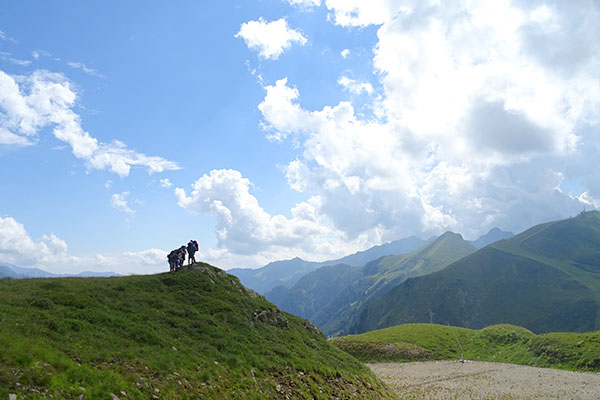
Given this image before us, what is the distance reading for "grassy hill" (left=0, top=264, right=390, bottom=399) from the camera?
1581cm


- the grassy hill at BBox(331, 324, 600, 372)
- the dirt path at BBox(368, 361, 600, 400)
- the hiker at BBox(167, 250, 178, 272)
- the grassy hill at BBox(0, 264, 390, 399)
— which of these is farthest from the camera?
the grassy hill at BBox(331, 324, 600, 372)

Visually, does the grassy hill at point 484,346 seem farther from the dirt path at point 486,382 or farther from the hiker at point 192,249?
the hiker at point 192,249

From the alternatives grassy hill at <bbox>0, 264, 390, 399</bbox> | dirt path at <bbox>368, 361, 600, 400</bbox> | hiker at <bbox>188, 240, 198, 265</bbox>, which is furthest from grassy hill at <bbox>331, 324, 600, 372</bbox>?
hiker at <bbox>188, 240, 198, 265</bbox>

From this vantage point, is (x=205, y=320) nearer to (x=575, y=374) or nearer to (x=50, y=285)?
(x=50, y=285)

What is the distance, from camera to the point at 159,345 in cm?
2317

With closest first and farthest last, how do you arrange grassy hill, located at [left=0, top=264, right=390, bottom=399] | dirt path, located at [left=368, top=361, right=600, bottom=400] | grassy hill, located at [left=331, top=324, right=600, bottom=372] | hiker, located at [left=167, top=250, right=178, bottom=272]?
grassy hill, located at [left=0, top=264, right=390, bottom=399]
hiker, located at [left=167, top=250, right=178, bottom=272]
dirt path, located at [left=368, top=361, right=600, bottom=400]
grassy hill, located at [left=331, top=324, right=600, bottom=372]

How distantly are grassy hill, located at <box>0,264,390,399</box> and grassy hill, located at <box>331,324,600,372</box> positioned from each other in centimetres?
4676

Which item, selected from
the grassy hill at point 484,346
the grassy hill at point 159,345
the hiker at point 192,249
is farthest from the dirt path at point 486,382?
the hiker at point 192,249

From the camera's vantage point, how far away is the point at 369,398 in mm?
31500

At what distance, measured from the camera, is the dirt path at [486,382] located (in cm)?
4194

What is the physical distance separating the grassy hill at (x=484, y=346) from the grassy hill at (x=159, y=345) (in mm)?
46756

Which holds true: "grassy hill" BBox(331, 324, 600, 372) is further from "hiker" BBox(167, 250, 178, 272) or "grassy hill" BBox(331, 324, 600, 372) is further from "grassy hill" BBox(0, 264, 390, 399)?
"hiker" BBox(167, 250, 178, 272)

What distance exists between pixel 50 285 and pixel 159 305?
9143mm

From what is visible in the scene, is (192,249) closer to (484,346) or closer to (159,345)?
(159,345)
